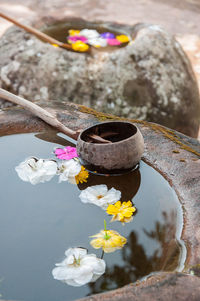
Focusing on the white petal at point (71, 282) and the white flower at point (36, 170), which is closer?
the white petal at point (71, 282)

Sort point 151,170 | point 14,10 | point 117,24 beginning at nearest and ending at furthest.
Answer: point 151,170, point 117,24, point 14,10

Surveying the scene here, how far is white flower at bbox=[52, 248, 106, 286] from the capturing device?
1.30 meters

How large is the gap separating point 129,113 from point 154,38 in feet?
1.95

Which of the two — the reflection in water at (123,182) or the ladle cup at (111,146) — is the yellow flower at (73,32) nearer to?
the ladle cup at (111,146)

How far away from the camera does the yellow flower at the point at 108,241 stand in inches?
55.4

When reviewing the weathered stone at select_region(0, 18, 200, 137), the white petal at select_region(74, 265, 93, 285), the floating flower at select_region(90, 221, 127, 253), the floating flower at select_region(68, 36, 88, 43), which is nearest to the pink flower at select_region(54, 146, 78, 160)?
the floating flower at select_region(90, 221, 127, 253)

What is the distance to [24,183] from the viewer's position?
5.57ft

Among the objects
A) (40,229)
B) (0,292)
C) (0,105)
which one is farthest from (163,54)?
(0,292)

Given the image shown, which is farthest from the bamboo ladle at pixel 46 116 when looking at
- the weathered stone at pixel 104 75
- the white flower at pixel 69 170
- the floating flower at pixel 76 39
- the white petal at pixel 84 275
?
the floating flower at pixel 76 39

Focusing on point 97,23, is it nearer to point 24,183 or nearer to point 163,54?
point 163,54

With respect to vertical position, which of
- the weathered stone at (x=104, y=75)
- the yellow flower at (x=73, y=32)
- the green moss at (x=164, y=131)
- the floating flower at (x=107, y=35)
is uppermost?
the floating flower at (x=107, y=35)

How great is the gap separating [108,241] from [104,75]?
1810 millimetres

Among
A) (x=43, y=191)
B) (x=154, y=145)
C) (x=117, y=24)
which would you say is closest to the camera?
(x=43, y=191)

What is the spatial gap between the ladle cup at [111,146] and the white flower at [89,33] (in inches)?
61.1
